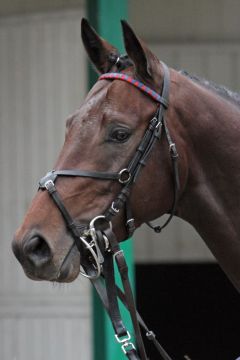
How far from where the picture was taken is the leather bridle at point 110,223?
2271mm

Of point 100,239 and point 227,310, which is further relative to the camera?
point 227,310

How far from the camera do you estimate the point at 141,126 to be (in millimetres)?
2355

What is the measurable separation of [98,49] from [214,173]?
53 cm

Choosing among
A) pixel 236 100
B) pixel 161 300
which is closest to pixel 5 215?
pixel 161 300

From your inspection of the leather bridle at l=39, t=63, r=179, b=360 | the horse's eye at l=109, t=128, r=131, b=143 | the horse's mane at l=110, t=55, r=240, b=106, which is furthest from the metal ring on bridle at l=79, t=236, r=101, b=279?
the horse's mane at l=110, t=55, r=240, b=106

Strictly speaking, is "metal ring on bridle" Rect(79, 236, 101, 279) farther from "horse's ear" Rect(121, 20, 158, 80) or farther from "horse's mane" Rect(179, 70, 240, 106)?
"horse's mane" Rect(179, 70, 240, 106)

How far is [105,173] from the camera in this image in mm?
2305

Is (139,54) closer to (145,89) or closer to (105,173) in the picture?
(145,89)

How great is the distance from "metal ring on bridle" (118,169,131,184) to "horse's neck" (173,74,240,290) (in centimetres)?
21

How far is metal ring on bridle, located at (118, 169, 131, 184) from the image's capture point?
2.32 metres

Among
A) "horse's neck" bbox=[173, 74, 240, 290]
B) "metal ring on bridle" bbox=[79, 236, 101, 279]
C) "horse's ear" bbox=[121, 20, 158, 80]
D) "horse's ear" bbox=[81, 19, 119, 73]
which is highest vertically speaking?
"horse's ear" bbox=[81, 19, 119, 73]

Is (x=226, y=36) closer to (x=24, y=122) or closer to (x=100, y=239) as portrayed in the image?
(x=24, y=122)

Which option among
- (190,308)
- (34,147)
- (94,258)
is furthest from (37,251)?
(190,308)

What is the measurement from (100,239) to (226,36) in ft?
12.8
